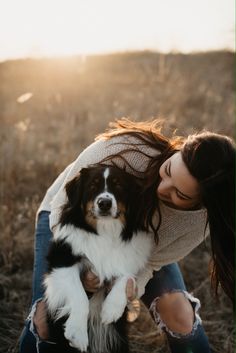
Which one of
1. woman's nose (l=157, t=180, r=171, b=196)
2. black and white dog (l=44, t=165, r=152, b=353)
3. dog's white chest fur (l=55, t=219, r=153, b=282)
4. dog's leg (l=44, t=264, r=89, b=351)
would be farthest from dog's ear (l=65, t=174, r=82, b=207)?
woman's nose (l=157, t=180, r=171, b=196)

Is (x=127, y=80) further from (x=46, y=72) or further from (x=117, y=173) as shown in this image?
(x=117, y=173)

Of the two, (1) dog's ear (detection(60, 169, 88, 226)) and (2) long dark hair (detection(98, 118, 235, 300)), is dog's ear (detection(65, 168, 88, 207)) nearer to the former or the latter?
(1) dog's ear (detection(60, 169, 88, 226))

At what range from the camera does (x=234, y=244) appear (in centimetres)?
297

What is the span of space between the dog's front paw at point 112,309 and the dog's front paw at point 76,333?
17cm

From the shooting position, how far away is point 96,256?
316 cm

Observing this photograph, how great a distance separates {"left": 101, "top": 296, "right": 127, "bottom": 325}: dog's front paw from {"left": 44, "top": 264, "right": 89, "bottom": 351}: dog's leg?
0.12 metres

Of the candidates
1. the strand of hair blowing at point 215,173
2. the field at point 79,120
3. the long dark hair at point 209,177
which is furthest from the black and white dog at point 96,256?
the field at point 79,120

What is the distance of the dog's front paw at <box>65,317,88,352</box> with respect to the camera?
9.26 ft

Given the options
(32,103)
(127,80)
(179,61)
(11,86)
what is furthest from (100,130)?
(179,61)

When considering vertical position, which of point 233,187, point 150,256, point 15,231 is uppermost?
point 233,187

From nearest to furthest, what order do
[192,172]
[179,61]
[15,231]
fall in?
1. [192,172]
2. [15,231]
3. [179,61]

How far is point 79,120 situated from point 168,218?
5.38m

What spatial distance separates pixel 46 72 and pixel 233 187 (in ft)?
30.0

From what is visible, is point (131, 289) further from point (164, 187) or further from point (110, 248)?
point (164, 187)
